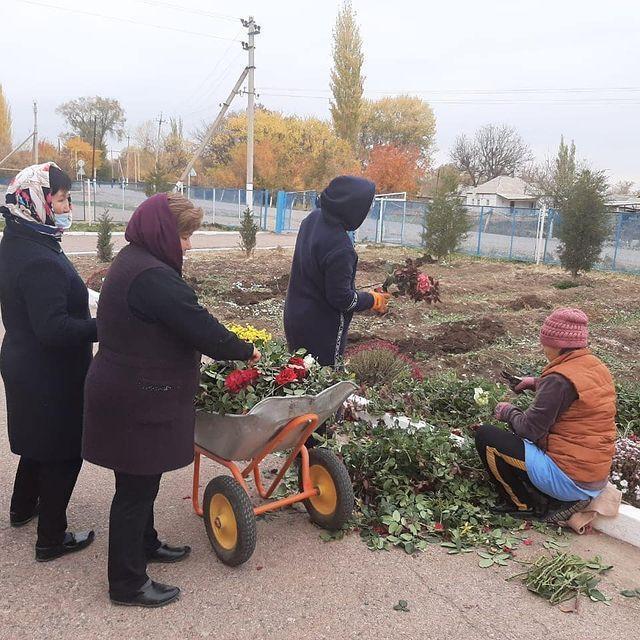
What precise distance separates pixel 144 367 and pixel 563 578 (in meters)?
2.06

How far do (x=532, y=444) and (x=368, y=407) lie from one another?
1435 millimetres

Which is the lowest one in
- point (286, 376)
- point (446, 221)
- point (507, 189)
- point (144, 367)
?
point (286, 376)

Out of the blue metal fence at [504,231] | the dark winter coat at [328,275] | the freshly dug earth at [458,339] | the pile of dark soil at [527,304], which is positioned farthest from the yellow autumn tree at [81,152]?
the dark winter coat at [328,275]

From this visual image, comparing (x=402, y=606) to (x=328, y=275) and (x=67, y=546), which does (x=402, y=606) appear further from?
(x=328, y=275)

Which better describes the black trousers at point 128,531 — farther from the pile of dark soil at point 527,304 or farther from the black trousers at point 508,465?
the pile of dark soil at point 527,304

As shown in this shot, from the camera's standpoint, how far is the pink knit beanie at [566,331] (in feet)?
10.6

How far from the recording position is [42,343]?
109 inches

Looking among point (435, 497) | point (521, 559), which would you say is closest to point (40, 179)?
point (435, 497)

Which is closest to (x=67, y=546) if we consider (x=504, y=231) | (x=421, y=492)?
(x=421, y=492)

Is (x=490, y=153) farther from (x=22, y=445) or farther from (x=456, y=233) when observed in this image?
(x=22, y=445)

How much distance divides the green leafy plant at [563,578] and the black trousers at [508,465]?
46 centimetres

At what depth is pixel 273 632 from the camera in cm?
256

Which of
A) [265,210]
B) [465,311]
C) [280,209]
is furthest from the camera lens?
[265,210]

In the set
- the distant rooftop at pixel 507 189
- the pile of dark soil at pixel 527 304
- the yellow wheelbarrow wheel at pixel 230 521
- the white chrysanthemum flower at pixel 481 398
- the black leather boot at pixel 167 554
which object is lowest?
the black leather boot at pixel 167 554
